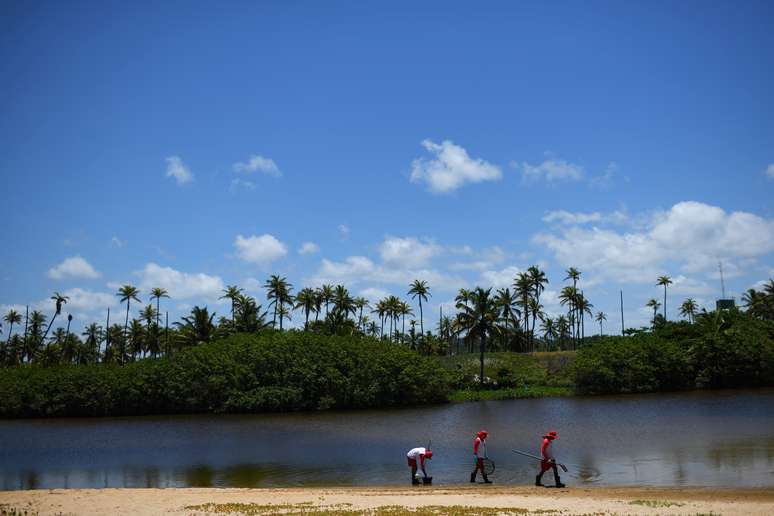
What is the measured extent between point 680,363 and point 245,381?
52.3 m

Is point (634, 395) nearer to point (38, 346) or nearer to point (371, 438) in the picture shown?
point (371, 438)

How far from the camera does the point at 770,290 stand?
118 meters

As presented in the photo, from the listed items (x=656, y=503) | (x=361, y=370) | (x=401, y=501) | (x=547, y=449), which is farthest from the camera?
(x=361, y=370)

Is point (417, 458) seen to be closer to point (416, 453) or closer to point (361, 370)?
point (416, 453)

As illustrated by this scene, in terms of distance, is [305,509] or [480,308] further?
[480,308]

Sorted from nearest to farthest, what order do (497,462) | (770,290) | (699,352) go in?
(497,462) < (699,352) < (770,290)

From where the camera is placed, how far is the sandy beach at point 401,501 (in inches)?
675

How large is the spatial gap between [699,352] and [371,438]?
5378 cm

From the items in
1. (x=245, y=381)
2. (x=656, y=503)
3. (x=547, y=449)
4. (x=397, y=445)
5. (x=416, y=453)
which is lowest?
(x=397, y=445)

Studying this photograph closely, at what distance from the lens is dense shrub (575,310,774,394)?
77.1 metres

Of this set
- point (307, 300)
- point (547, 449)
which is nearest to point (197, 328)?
point (307, 300)

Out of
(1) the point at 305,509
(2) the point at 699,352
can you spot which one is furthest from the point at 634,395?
(1) the point at 305,509

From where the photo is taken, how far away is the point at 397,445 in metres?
39.0

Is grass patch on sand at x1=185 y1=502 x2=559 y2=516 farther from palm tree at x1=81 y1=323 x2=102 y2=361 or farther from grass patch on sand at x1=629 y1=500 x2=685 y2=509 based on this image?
palm tree at x1=81 y1=323 x2=102 y2=361
